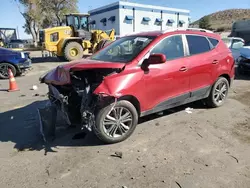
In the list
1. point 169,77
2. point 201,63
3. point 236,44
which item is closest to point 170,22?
point 236,44

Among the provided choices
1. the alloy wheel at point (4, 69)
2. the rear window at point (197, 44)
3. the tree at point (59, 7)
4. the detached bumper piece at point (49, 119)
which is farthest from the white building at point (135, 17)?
the detached bumper piece at point (49, 119)

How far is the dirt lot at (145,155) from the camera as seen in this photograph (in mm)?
3246

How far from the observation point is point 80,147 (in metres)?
4.17

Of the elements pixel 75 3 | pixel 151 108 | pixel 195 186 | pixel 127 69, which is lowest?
pixel 195 186

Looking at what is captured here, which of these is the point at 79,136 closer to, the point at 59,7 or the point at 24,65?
the point at 24,65

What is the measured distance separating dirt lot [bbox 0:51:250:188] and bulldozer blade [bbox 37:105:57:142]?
164 millimetres

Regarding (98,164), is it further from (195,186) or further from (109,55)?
(109,55)

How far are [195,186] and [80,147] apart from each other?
197 centimetres

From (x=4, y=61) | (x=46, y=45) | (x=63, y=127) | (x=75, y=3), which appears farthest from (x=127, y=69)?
(x=75, y=3)

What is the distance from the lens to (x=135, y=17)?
41875 mm

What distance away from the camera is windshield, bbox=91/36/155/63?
4.58 meters

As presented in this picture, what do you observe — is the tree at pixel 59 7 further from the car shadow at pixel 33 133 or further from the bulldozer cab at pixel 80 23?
the car shadow at pixel 33 133

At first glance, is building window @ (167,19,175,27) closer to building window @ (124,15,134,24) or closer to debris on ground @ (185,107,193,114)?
building window @ (124,15,134,24)

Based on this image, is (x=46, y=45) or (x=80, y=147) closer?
(x=80, y=147)
